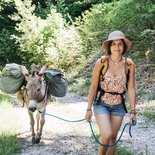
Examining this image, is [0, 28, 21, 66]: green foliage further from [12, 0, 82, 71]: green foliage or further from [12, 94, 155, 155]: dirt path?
[12, 94, 155, 155]: dirt path

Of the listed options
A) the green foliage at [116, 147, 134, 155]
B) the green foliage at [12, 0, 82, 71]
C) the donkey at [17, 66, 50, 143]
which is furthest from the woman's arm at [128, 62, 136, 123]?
the green foliage at [12, 0, 82, 71]

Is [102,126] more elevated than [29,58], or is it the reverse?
[29,58]

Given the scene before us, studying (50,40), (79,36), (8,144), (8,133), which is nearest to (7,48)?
(50,40)

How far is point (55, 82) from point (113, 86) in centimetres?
289

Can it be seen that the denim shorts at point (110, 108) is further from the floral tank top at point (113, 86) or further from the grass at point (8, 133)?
the grass at point (8, 133)

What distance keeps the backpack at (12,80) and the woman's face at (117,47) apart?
279 cm

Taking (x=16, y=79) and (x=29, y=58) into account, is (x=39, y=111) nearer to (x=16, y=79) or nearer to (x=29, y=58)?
(x=16, y=79)

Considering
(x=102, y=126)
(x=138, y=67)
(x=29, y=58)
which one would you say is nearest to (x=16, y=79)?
(x=102, y=126)

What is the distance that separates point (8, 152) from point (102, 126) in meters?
2.41

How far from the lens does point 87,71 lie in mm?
20188

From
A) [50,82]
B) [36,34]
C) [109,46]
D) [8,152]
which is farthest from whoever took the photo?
[36,34]

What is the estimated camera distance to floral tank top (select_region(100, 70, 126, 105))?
221 inches

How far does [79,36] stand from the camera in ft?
74.4

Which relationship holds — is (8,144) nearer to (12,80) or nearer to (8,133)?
(8,133)
